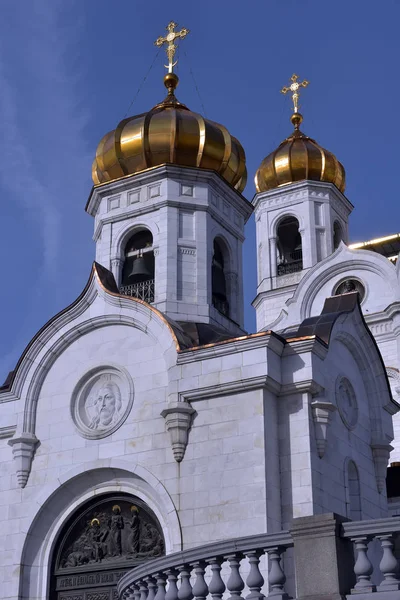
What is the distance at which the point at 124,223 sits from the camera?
747 inches

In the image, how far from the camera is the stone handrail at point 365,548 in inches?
302

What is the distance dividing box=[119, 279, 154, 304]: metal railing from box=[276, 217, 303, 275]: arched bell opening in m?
12.7

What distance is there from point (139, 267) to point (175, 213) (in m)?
1.27

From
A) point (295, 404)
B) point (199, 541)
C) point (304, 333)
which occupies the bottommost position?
point (199, 541)

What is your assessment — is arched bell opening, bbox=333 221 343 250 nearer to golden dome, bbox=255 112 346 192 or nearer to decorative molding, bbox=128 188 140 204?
golden dome, bbox=255 112 346 192

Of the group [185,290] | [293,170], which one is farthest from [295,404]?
[293,170]

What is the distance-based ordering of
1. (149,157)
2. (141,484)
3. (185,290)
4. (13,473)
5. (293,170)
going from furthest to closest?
(293,170)
(149,157)
(185,290)
(13,473)
(141,484)

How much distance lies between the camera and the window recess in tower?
18.2 m

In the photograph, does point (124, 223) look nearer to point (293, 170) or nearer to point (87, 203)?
point (87, 203)

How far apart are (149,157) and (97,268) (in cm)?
341

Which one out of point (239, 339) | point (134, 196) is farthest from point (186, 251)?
point (239, 339)

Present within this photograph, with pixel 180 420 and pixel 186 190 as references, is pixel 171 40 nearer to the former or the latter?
pixel 186 190

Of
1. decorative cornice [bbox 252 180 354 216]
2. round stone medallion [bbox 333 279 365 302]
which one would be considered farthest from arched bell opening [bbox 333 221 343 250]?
round stone medallion [bbox 333 279 365 302]

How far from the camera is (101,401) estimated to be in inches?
632
